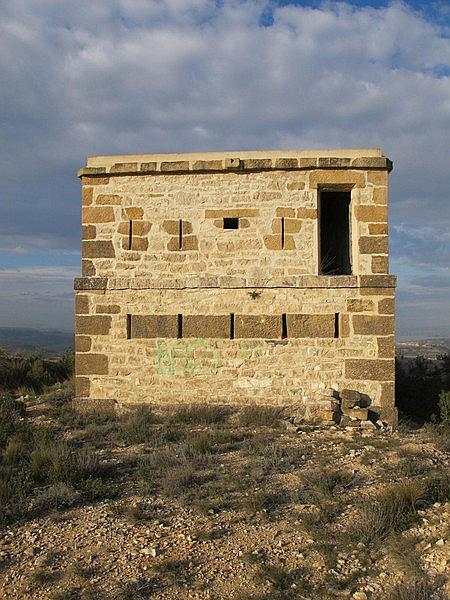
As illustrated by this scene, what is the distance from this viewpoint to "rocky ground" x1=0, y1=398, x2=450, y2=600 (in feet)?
13.4

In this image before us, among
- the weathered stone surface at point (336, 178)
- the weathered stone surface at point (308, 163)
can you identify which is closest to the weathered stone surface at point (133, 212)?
the weathered stone surface at point (308, 163)

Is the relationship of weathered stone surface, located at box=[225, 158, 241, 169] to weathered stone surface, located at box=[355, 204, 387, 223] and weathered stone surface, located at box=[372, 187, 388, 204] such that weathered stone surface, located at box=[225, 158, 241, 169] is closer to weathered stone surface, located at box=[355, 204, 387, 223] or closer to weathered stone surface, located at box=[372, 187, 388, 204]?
weathered stone surface, located at box=[355, 204, 387, 223]

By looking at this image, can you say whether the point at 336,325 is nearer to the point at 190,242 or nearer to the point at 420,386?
the point at 190,242

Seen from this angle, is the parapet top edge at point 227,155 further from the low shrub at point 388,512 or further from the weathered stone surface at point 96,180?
the low shrub at point 388,512

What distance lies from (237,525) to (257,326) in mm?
4340

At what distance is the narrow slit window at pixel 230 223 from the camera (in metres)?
9.02

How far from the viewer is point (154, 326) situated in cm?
906

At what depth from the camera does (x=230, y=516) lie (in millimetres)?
5043

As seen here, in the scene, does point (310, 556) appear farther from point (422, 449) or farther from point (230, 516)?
point (422, 449)

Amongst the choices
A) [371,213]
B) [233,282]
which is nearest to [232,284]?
[233,282]

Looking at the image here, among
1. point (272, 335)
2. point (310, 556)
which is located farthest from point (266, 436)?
point (310, 556)

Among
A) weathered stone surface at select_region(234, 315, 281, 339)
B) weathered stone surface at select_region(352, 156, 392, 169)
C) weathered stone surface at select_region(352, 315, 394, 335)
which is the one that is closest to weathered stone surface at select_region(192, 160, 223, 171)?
weathered stone surface at select_region(352, 156, 392, 169)

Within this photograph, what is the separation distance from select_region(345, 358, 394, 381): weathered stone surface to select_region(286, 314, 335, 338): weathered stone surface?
63 centimetres

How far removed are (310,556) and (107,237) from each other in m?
6.47
